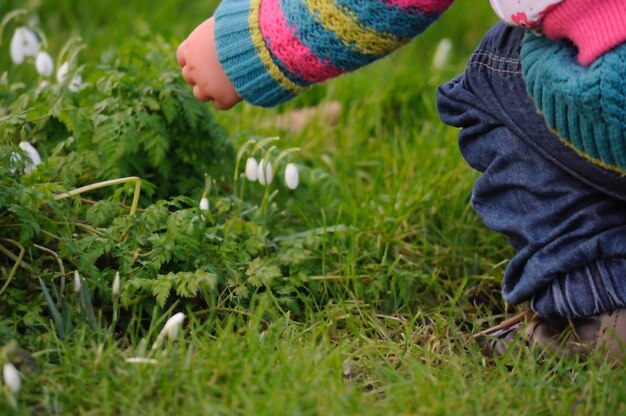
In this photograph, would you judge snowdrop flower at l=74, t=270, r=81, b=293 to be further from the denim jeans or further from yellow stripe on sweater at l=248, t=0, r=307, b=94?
the denim jeans

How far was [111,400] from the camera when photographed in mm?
1731

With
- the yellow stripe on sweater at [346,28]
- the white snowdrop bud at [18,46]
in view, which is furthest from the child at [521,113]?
the white snowdrop bud at [18,46]

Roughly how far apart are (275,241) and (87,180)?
1.77ft

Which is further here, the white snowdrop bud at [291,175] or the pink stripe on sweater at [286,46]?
the white snowdrop bud at [291,175]

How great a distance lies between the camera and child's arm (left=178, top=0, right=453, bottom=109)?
79.3 inches

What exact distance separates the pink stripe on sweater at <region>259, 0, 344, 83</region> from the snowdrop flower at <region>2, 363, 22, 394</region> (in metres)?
0.90

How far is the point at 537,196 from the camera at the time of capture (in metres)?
2.15

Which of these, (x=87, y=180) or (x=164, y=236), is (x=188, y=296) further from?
(x=87, y=180)

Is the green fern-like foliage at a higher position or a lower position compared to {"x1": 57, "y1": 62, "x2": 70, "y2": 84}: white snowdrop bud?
lower

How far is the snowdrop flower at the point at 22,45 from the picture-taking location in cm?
288

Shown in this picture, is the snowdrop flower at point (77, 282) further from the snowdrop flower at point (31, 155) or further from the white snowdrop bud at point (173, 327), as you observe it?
the snowdrop flower at point (31, 155)

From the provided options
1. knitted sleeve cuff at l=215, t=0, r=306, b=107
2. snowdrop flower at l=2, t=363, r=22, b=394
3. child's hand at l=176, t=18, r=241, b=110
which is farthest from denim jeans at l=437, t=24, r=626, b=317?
snowdrop flower at l=2, t=363, r=22, b=394

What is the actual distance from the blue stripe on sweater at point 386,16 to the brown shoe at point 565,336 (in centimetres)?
72

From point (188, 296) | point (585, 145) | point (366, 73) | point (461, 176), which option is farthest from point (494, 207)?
point (366, 73)
